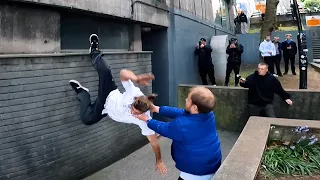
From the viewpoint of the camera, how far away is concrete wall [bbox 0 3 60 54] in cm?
392

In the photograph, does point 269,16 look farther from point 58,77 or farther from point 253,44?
point 58,77

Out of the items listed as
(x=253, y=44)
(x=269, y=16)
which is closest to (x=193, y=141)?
(x=269, y=16)

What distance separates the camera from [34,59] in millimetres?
4211

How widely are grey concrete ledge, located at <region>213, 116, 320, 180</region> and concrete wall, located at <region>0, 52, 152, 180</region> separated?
264cm

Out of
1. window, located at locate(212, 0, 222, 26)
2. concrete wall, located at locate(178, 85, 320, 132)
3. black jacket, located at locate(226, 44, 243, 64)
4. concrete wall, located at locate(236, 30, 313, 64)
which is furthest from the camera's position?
concrete wall, located at locate(236, 30, 313, 64)

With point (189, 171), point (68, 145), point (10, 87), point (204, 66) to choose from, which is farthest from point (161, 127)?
point (204, 66)

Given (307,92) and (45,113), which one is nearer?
(45,113)

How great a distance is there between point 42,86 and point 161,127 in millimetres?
2468

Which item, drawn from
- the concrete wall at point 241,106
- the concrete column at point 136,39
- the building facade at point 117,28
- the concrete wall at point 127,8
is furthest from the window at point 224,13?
the concrete column at point 136,39

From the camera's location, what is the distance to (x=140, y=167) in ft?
18.3

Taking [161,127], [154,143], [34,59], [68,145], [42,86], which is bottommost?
[68,145]

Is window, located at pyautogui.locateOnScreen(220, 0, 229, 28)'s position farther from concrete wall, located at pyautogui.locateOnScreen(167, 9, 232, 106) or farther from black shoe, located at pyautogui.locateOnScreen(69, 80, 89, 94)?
black shoe, located at pyautogui.locateOnScreen(69, 80, 89, 94)

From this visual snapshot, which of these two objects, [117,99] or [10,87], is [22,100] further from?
[117,99]

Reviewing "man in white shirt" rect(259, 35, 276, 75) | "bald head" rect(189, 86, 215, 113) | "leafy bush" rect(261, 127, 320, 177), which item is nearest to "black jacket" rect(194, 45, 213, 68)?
"man in white shirt" rect(259, 35, 276, 75)
